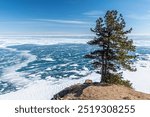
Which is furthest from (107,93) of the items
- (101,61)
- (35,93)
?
(35,93)

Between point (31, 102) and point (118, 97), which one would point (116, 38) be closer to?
point (118, 97)

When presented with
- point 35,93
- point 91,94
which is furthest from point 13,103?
point 35,93

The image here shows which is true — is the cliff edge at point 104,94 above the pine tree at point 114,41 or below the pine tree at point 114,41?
below

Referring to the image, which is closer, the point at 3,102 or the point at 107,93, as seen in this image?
the point at 3,102

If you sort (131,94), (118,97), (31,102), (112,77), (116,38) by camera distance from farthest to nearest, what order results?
(112,77) < (116,38) < (131,94) < (118,97) < (31,102)

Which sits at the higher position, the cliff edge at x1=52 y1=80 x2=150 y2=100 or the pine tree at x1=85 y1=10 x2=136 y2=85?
the pine tree at x1=85 y1=10 x2=136 y2=85

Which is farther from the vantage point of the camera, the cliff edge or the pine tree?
the pine tree

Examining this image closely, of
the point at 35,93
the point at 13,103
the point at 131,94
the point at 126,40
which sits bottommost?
the point at 35,93

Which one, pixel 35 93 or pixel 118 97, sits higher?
pixel 118 97

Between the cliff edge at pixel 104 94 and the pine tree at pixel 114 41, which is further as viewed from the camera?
the pine tree at pixel 114 41

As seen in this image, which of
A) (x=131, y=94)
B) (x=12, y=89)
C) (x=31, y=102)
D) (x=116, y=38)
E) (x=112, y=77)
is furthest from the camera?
(x=12, y=89)
